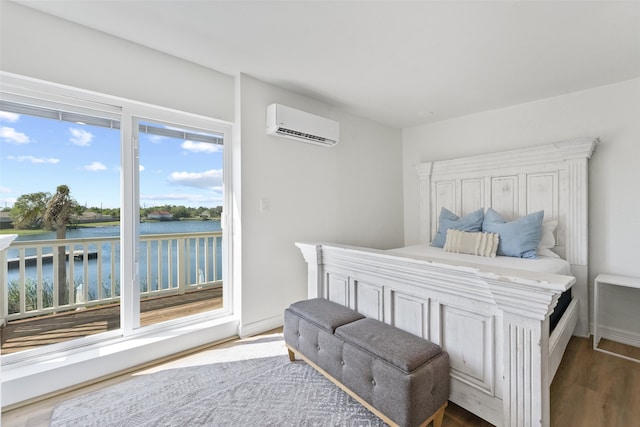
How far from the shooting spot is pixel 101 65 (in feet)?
6.33

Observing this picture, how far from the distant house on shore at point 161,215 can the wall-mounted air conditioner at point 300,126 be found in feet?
3.75

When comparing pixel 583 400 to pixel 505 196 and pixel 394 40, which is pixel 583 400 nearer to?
pixel 505 196

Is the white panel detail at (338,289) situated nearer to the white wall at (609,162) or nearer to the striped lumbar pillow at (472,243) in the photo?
the striped lumbar pillow at (472,243)

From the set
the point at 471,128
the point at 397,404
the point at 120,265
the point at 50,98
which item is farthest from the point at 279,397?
the point at 471,128

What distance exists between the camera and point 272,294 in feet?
8.80


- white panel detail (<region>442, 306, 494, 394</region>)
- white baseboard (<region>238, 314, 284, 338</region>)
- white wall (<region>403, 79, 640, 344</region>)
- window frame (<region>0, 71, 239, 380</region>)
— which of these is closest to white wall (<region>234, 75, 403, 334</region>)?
white baseboard (<region>238, 314, 284, 338</region>)

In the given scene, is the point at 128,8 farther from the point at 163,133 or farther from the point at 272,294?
the point at 272,294

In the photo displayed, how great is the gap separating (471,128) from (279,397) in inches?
137

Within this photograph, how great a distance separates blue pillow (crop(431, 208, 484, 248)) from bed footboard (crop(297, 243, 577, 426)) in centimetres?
136

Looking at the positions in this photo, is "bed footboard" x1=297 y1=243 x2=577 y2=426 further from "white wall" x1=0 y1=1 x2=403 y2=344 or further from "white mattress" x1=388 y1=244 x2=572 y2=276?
"white wall" x1=0 y1=1 x2=403 y2=344

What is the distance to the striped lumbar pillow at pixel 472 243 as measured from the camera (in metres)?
2.69

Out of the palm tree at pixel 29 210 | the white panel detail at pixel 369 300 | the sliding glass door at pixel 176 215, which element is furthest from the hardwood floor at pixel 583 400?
the palm tree at pixel 29 210

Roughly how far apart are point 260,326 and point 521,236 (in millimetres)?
2563

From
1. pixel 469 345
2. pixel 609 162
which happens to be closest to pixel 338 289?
pixel 469 345
